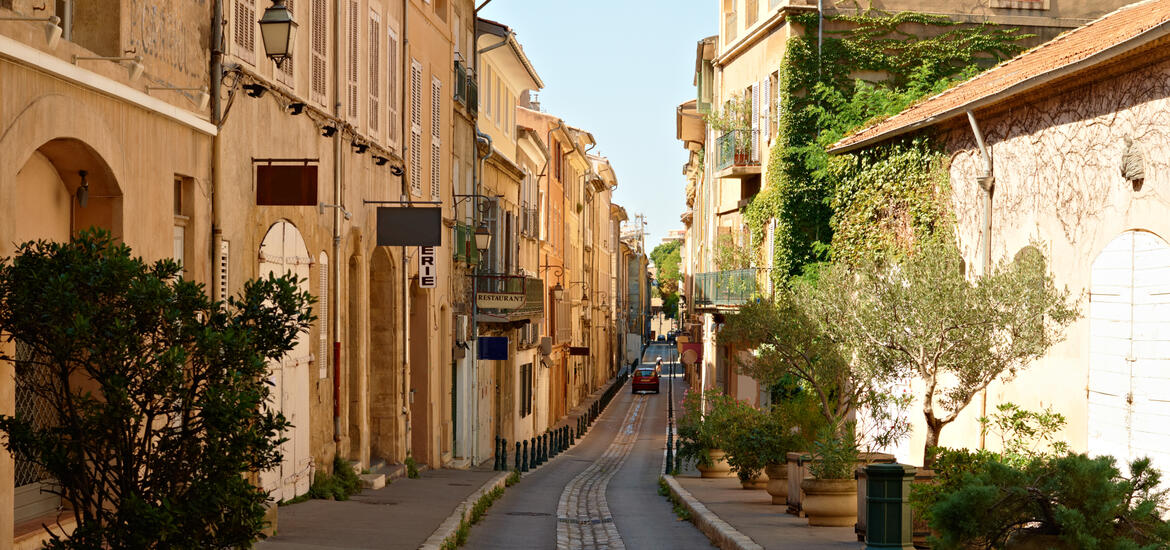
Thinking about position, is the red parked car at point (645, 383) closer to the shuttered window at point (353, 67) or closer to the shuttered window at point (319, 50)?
the shuttered window at point (353, 67)

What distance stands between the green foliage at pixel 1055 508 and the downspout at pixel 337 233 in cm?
1014

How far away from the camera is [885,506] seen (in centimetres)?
920

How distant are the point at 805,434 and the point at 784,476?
1.27m

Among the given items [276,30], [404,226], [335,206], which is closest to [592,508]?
[404,226]

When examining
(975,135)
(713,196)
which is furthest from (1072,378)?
(713,196)

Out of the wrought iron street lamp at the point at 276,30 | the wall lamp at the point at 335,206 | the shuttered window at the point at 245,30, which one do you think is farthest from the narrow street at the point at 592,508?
the shuttered window at the point at 245,30

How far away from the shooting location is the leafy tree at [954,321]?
1241cm

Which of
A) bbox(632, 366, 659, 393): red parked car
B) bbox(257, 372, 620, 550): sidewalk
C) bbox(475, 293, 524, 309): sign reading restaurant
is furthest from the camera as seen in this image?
bbox(632, 366, 659, 393): red parked car

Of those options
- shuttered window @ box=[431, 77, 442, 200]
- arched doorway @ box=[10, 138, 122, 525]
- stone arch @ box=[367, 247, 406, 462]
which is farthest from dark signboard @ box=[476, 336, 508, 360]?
arched doorway @ box=[10, 138, 122, 525]

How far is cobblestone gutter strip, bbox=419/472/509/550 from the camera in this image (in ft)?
38.1

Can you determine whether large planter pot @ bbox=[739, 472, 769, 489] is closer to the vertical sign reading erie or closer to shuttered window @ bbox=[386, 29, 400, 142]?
the vertical sign reading erie

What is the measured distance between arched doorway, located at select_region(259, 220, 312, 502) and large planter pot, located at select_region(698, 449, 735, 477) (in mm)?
8991

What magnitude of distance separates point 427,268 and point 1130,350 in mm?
12245

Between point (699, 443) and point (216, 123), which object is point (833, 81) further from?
point (216, 123)
